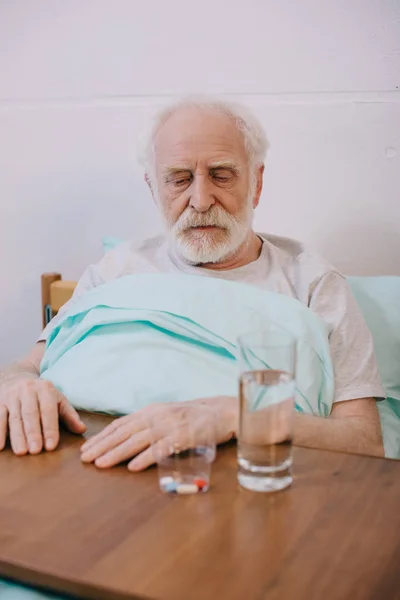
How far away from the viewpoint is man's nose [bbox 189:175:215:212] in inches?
66.2

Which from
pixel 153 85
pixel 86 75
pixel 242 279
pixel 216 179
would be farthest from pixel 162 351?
pixel 86 75

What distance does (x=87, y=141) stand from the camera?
230cm

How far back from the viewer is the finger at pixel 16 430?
1082 millimetres

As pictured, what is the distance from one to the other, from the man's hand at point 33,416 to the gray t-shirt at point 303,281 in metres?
0.46

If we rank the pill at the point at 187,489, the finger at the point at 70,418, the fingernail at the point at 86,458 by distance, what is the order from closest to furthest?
the pill at the point at 187,489, the fingernail at the point at 86,458, the finger at the point at 70,418

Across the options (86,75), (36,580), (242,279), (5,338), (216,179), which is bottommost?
(5,338)

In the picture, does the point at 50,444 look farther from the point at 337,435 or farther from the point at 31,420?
the point at 337,435

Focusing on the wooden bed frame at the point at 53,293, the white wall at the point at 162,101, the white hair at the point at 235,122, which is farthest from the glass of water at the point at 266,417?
the wooden bed frame at the point at 53,293

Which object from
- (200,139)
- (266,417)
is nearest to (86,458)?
(266,417)

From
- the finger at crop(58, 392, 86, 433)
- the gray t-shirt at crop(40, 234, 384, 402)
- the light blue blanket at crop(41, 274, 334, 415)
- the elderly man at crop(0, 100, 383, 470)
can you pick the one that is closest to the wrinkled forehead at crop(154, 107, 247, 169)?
the elderly man at crop(0, 100, 383, 470)

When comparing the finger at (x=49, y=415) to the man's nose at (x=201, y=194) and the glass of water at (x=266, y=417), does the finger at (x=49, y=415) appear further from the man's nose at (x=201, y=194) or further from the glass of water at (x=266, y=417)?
the man's nose at (x=201, y=194)

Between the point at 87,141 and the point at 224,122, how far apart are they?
75cm

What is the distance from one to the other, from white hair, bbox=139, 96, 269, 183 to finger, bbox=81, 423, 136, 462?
91cm

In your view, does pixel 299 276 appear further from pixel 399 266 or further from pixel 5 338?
pixel 5 338
